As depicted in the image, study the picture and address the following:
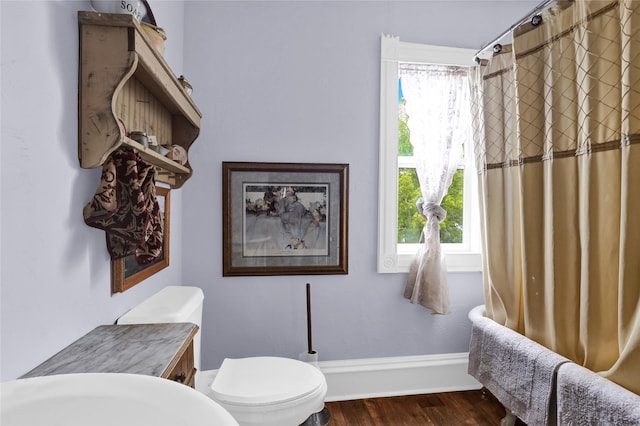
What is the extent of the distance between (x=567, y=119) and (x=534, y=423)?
1.23 meters

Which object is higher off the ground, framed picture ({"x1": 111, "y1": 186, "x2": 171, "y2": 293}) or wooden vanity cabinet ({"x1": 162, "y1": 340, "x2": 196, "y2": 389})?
framed picture ({"x1": 111, "y1": 186, "x2": 171, "y2": 293})

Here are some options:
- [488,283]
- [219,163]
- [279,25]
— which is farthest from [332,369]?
[279,25]

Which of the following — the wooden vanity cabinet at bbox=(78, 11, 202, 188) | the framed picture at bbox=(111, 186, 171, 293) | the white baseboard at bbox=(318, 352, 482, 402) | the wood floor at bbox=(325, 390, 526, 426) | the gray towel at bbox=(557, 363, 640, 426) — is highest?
the wooden vanity cabinet at bbox=(78, 11, 202, 188)

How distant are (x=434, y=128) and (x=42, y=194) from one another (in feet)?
6.99

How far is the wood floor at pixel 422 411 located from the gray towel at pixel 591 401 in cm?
84

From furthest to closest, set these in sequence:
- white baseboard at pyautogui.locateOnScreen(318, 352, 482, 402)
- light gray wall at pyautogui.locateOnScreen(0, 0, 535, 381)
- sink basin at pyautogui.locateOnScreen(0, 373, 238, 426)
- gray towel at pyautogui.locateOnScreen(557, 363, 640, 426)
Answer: white baseboard at pyautogui.locateOnScreen(318, 352, 482, 402) < light gray wall at pyautogui.locateOnScreen(0, 0, 535, 381) < gray towel at pyautogui.locateOnScreen(557, 363, 640, 426) < sink basin at pyautogui.locateOnScreen(0, 373, 238, 426)

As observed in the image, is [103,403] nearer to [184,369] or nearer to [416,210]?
[184,369]

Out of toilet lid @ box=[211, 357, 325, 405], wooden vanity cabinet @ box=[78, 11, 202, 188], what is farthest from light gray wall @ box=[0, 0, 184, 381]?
toilet lid @ box=[211, 357, 325, 405]

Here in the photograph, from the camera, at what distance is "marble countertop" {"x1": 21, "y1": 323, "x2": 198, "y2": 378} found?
89 cm

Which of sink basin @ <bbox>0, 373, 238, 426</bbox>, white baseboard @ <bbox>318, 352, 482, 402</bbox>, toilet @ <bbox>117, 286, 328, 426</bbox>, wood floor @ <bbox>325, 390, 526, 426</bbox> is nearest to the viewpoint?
sink basin @ <bbox>0, 373, 238, 426</bbox>

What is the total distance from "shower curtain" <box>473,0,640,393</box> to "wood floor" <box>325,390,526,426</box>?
623mm

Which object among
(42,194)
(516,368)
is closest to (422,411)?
(516,368)

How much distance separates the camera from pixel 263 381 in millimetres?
1576

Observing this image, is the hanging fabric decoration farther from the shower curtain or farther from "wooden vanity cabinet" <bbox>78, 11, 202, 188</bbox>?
the shower curtain
